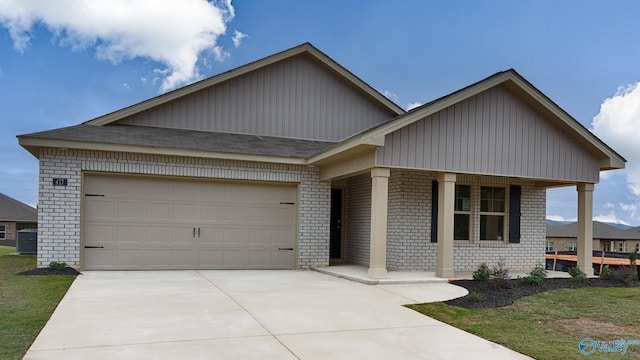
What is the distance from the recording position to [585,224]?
1226 centimetres

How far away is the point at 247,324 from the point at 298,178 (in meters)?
6.72

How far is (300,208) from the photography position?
12.6 m

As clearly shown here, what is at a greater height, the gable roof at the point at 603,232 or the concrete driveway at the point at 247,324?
the concrete driveway at the point at 247,324

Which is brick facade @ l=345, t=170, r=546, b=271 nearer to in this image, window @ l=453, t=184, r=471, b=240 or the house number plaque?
window @ l=453, t=184, r=471, b=240

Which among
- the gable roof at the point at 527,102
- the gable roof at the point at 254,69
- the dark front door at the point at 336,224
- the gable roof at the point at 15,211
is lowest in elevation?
→ the gable roof at the point at 15,211

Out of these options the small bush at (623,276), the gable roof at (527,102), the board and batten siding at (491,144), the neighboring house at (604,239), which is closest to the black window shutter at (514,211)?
the board and batten siding at (491,144)

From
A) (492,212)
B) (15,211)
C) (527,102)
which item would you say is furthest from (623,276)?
(15,211)

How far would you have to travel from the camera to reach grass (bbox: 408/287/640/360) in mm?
5434

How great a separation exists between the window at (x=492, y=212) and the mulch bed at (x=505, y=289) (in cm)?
241

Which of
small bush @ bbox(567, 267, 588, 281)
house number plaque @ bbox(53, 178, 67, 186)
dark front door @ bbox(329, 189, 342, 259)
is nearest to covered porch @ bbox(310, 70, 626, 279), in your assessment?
dark front door @ bbox(329, 189, 342, 259)

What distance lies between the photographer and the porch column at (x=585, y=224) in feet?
39.8

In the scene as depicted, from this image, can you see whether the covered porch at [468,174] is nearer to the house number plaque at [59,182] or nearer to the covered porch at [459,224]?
the covered porch at [459,224]

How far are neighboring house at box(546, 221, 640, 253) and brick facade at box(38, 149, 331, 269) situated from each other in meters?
31.7

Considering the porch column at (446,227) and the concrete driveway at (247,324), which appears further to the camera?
the porch column at (446,227)
